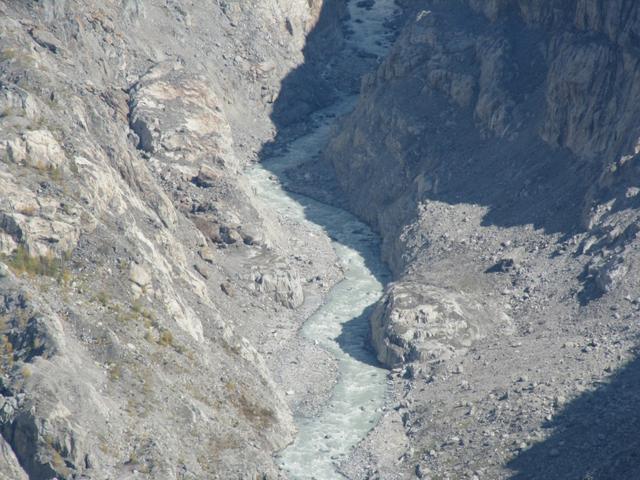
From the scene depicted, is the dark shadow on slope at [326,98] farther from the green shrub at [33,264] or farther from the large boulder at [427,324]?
the green shrub at [33,264]

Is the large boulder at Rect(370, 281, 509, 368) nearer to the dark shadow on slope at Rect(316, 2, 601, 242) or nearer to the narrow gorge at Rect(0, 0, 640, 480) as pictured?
the narrow gorge at Rect(0, 0, 640, 480)

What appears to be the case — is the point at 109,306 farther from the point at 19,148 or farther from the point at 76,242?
the point at 19,148

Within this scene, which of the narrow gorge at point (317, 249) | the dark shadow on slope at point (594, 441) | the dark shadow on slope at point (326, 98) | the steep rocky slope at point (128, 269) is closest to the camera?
the steep rocky slope at point (128, 269)

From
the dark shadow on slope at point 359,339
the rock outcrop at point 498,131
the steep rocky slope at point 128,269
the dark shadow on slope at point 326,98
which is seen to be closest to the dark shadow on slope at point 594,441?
the rock outcrop at point 498,131

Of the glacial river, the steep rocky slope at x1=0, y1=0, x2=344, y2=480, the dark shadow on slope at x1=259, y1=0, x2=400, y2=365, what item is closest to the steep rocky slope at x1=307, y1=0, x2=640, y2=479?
the glacial river

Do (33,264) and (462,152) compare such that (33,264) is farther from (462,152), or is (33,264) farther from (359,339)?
(462,152)

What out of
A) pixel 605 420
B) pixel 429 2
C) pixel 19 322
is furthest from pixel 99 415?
pixel 429 2

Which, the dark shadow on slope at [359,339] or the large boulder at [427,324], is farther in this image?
the dark shadow on slope at [359,339]
